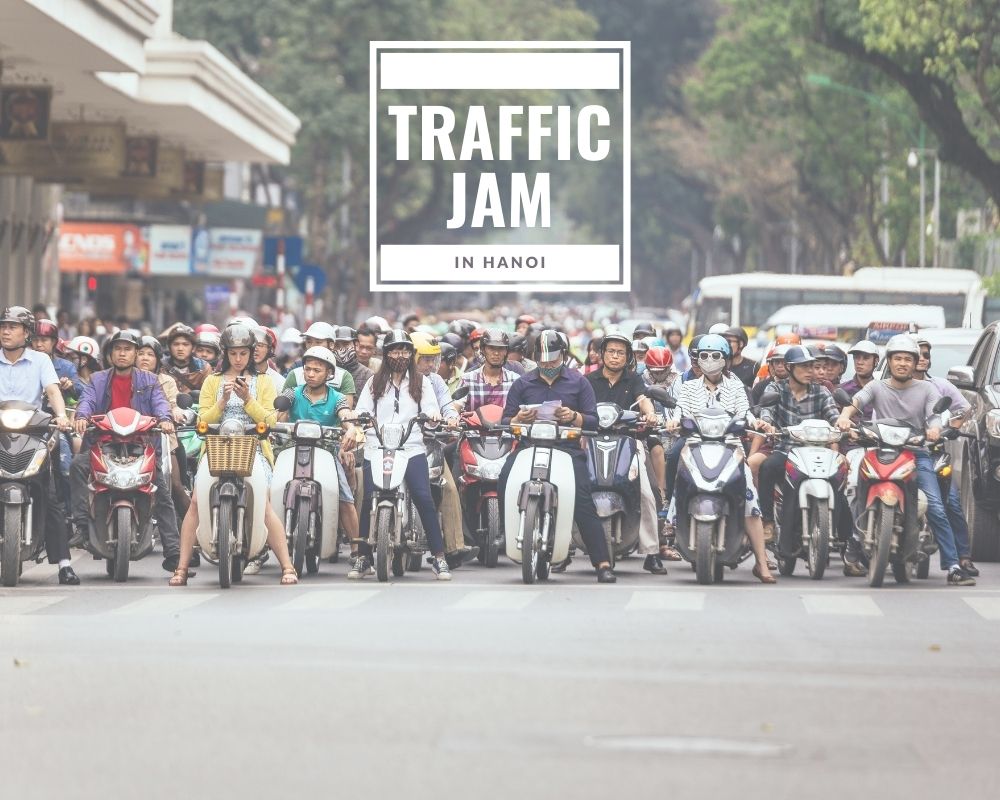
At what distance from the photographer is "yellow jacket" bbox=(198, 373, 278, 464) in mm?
15211

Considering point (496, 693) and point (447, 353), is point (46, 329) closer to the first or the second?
point (447, 353)

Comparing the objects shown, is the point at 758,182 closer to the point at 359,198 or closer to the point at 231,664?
the point at 359,198

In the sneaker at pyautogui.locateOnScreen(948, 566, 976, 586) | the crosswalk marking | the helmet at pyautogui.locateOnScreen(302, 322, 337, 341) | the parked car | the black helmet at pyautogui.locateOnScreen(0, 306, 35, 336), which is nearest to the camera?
the crosswalk marking

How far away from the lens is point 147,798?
24.5ft

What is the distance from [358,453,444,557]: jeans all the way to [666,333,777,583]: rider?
1.65 meters

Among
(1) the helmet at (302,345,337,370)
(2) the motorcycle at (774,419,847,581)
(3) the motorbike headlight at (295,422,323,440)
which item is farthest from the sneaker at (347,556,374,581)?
(2) the motorcycle at (774,419,847,581)

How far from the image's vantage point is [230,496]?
1484cm

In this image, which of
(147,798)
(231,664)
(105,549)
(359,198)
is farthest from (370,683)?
(359,198)

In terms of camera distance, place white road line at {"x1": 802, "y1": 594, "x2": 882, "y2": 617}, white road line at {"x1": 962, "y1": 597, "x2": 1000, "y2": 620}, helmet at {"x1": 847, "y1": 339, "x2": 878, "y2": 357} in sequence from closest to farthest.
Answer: white road line at {"x1": 802, "y1": 594, "x2": 882, "y2": 617}
white road line at {"x1": 962, "y1": 597, "x2": 1000, "y2": 620}
helmet at {"x1": 847, "y1": 339, "x2": 878, "y2": 357}

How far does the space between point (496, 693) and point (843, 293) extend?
37563 mm

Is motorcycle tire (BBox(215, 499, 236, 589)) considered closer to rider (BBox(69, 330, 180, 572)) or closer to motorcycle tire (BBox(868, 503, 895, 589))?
rider (BBox(69, 330, 180, 572))

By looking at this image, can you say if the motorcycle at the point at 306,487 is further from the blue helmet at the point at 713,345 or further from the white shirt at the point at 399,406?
the blue helmet at the point at 713,345

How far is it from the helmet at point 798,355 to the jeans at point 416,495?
8.74ft

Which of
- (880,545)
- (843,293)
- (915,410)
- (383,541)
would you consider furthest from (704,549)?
(843,293)
